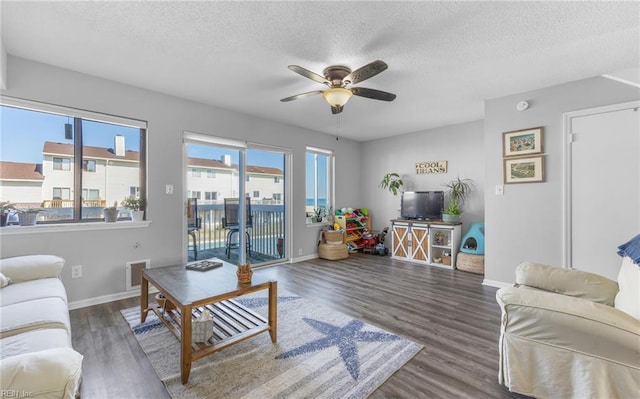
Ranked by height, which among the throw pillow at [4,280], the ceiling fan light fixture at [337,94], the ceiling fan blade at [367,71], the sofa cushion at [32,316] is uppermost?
the ceiling fan blade at [367,71]

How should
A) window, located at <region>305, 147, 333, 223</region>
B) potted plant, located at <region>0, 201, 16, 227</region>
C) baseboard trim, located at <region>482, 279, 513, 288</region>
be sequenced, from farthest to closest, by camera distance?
window, located at <region>305, 147, 333, 223</region> < baseboard trim, located at <region>482, 279, 513, 288</region> < potted plant, located at <region>0, 201, 16, 227</region>

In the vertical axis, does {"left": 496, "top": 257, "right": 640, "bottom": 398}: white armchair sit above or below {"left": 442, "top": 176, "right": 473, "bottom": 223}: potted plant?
below

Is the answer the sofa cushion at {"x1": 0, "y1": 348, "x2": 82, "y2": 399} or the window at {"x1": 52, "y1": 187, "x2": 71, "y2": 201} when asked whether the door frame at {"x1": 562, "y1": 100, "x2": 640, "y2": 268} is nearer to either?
the sofa cushion at {"x1": 0, "y1": 348, "x2": 82, "y2": 399}

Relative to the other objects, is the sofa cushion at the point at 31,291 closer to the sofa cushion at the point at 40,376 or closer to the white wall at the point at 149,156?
the white wall at the point at 149,156

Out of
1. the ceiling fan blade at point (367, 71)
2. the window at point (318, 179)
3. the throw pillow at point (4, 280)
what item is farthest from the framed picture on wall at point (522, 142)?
the throw pillow at point (4, 280)

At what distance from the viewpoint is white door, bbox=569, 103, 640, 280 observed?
269cm

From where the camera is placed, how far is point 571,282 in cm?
181

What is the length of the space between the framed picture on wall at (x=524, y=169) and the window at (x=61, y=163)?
5.16 meters

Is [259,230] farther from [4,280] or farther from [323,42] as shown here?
[323,42]

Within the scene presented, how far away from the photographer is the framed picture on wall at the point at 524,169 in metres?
3.22

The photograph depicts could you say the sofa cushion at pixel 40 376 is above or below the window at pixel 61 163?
below

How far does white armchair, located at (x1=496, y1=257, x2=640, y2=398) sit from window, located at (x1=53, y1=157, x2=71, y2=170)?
412 centimetres

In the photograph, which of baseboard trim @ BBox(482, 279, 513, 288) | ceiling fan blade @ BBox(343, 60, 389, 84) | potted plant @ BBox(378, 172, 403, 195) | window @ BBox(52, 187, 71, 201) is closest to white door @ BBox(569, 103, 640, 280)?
baseboard trim @ BBox(482, 279, 513, 288)

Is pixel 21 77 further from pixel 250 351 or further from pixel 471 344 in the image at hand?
pixel 471 344
